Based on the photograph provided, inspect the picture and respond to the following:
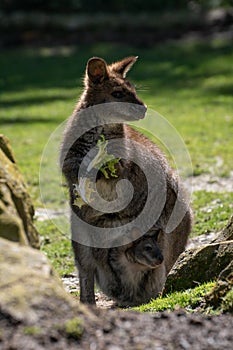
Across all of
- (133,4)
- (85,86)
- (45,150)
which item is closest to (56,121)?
(45,150)

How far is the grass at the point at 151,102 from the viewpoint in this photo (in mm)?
8906

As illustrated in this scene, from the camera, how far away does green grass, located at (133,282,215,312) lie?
5.20m

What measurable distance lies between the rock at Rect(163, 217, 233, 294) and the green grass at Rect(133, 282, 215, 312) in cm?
20

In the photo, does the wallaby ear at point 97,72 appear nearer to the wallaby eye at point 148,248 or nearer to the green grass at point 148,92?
the wallaby eye at point 148,248

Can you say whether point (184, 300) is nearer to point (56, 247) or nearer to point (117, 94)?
point (117, 94)

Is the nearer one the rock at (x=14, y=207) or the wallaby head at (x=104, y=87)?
the rock at (x=14, y=207)

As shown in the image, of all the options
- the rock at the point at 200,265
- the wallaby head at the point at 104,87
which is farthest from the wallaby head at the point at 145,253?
the wallaby head at the point at 104,87

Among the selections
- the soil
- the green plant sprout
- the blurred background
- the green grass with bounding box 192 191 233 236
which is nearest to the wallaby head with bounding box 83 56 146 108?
the green plant sprout

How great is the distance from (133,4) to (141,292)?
1959 cm

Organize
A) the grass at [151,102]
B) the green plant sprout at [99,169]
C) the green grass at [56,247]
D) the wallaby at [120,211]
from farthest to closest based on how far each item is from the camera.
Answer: the grass at [151,102], the green grass at [56,247], the wallaby at [120,211], the green plant sprout at [99,169]

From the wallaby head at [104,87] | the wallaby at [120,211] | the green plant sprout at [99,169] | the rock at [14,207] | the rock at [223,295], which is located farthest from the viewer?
the wallaby head at [104,87]

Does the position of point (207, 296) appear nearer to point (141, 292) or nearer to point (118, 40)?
point (141, 292)

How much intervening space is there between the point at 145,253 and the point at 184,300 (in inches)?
44.5

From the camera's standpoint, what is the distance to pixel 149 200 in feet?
21.6
